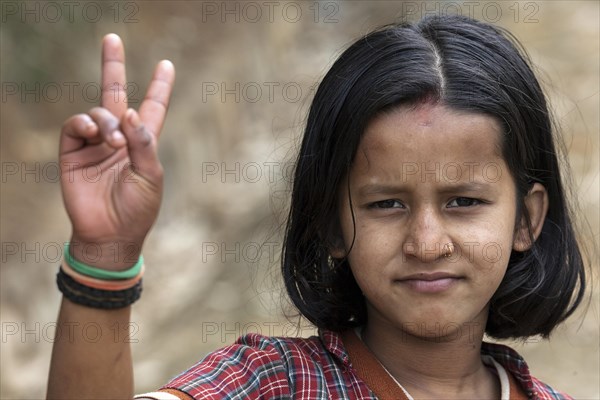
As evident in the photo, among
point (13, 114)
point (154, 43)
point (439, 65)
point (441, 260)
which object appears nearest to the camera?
point (441, 260)

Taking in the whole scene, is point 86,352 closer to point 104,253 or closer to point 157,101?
point 104,253

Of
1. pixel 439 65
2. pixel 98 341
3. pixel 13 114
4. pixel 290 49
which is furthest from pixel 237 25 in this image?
pixel 98 341

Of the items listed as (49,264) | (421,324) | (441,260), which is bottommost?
(49,264)

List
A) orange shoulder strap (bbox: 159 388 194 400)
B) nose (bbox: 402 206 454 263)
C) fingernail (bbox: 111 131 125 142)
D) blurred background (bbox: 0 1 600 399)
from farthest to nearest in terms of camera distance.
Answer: blurred background (bbox: 0 1 600 399), nose (bbox: 402 206 454 263), orange shoulder strap (bbox: 159 388 194 400), fingernail (bbox: 111 131 125 142)

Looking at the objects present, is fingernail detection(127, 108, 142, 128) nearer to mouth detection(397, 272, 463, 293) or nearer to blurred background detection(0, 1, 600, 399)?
mouth detection(397, 272, 463, 293)

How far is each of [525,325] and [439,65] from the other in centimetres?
62

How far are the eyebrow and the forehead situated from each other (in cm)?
3

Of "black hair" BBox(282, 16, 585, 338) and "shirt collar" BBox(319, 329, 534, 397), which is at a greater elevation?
"black hair" BBox(282, 16, 585, 338)

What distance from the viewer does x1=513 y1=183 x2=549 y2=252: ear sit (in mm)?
2146

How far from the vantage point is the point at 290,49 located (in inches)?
188

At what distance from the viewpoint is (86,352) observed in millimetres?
1489

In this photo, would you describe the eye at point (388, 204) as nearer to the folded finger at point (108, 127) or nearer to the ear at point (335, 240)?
the ear at point (335, 240)

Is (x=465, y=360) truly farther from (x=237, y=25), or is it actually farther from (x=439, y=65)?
(x=237, y=25)

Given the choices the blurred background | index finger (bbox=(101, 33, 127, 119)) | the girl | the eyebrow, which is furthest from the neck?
the blurred background
